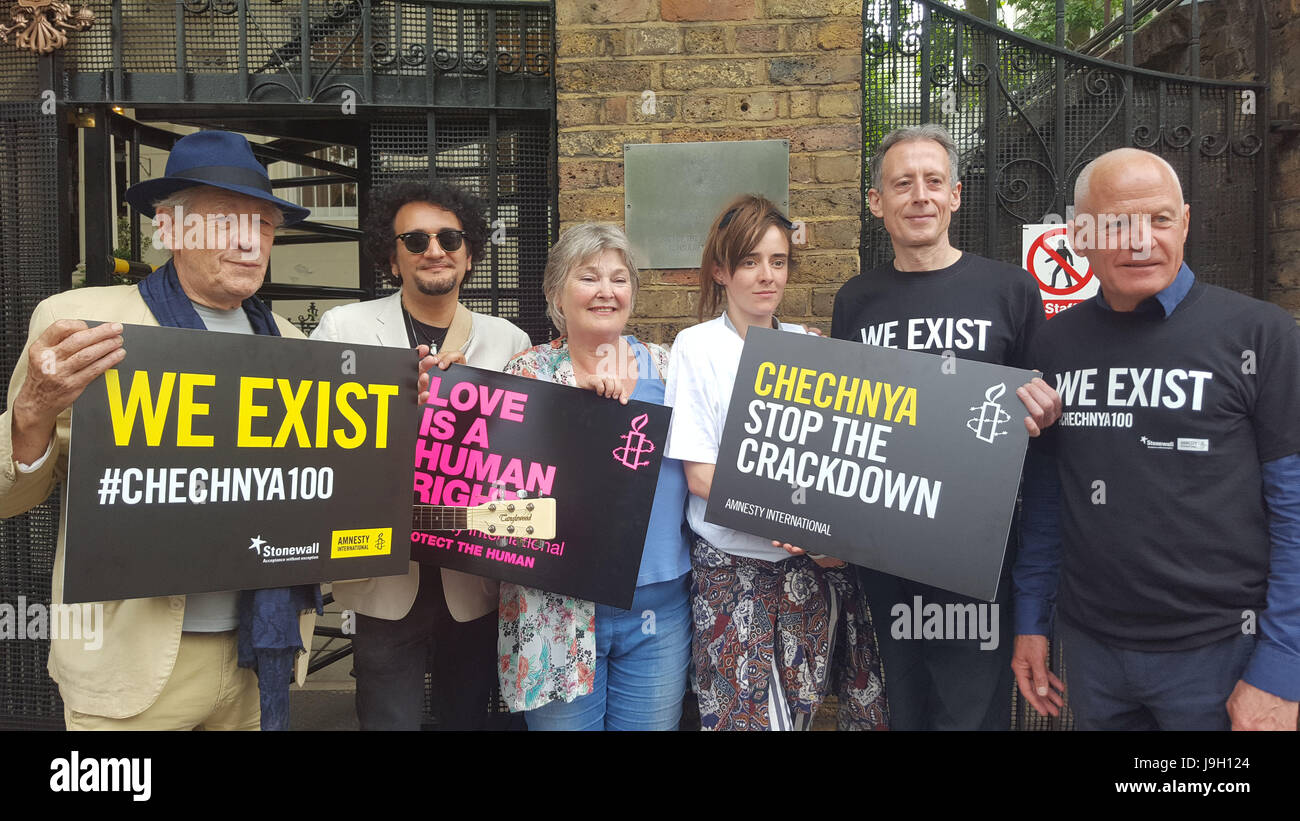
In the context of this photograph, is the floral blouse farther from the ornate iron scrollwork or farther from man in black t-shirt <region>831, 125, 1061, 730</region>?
the ornate iron scrollwork

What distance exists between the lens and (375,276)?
3.64 metres

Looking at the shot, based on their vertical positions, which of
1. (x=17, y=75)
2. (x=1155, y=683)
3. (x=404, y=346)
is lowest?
(x=1155, y=683)

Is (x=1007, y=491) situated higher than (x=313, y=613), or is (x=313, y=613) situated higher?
(x=1007, y=491)

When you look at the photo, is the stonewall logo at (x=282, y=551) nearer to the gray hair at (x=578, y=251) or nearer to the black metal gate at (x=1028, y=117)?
the gray hair at (x=578, y=251)

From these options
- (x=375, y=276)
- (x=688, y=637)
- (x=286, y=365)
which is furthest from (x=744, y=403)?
(x=375, y=276)

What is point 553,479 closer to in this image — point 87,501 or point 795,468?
point 795,468

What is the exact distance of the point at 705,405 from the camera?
93.6 inches

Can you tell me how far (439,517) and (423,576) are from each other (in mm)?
325

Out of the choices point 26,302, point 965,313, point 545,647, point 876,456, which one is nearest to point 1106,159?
point 965,313

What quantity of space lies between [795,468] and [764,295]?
0.55m

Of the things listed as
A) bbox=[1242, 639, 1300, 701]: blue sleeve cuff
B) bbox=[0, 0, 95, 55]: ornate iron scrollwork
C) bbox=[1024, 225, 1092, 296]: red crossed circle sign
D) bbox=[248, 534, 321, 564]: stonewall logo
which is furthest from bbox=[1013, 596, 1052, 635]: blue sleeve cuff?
bbox=[0, 0, 95, 55]: ornate iron scrollwork

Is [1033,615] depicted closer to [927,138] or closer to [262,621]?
[927,138]

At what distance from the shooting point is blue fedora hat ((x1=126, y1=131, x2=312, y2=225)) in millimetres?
2178

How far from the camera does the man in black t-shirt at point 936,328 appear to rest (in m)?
2.37
